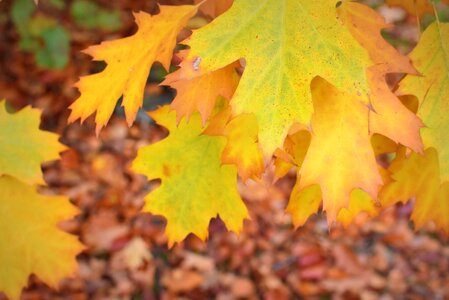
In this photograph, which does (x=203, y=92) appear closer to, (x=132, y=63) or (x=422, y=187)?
(x=132, y=63)

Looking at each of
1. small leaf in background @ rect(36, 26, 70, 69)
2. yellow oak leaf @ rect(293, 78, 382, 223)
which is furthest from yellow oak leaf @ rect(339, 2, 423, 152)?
small leaf in background @ rect(36, 26, 70, 69)

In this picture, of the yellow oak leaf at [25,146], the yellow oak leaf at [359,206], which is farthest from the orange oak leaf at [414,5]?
the yellow oak leaf at [25,146]

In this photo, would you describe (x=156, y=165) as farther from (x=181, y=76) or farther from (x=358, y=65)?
(x=358, y=65)

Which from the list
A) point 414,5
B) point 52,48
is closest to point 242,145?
point 414,5

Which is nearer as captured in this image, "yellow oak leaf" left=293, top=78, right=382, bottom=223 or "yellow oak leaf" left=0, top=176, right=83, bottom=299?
"yellow oak leaf" left=293, top=78, right=382, bottom=223

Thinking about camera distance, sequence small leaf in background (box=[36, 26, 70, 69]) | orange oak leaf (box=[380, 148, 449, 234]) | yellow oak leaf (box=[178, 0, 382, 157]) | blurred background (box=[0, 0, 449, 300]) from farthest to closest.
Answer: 1. small leaf in background (box=[36, 26, 70, 69])
2. blurred background (box=[0, 0, 449, 300])
3. orange oak leaf (box=[380, 148, 449, 234])
4. yellow oak leaf (box=[178, 0, 382, 157])

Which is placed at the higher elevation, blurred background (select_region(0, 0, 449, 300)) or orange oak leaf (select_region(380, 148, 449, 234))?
orange oak leaf (select_region(380, 148, 449, 234))

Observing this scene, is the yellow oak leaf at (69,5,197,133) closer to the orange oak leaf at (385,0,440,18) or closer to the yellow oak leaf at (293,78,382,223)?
the yellow oak leaf at (293,78,382,223)
